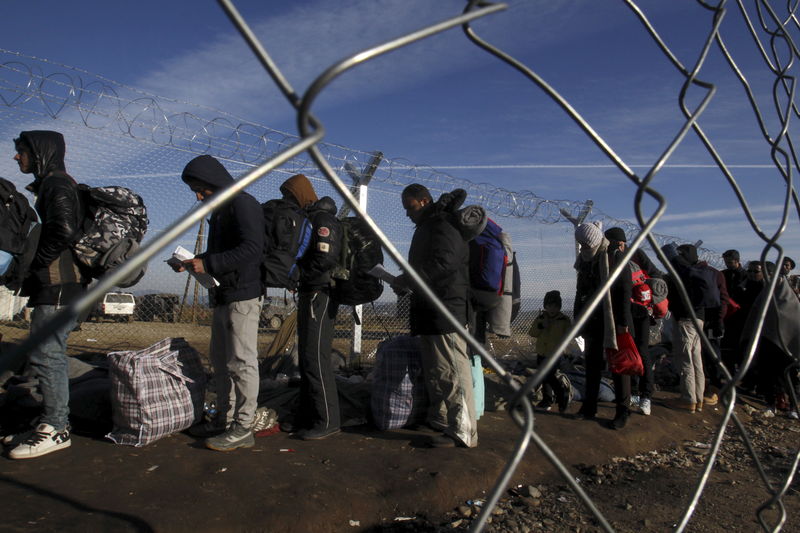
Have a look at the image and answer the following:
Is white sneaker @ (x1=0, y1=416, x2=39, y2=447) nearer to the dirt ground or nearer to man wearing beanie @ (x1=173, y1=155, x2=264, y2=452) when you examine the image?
the dirt ground

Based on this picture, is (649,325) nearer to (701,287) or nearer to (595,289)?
(595,289)

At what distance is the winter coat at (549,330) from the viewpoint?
5.15 metres

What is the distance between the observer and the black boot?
438 cm

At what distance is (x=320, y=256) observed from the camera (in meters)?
3.72

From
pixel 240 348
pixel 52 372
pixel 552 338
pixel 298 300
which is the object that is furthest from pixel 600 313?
pixel 52 372

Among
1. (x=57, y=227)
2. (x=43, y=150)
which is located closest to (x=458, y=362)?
(x=57, y=227)

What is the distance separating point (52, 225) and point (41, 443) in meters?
1.20

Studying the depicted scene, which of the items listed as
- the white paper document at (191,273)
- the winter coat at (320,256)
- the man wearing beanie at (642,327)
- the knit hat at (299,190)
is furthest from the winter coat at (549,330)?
the white paper document at (191,273)

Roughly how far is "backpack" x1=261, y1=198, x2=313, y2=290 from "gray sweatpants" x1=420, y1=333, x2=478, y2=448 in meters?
0.97

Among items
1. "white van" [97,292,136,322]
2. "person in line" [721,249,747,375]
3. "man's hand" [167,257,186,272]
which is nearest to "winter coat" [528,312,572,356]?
"person in line" [721,249,747,375]

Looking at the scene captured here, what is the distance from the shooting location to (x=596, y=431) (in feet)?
14.0

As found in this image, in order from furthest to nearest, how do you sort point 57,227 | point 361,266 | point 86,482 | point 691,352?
1. point 691,352
2. point 361,266
3. point 57,227
4. point 86,482

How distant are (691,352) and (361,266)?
3.37 metres

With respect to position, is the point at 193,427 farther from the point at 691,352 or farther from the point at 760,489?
the point at 691,352
